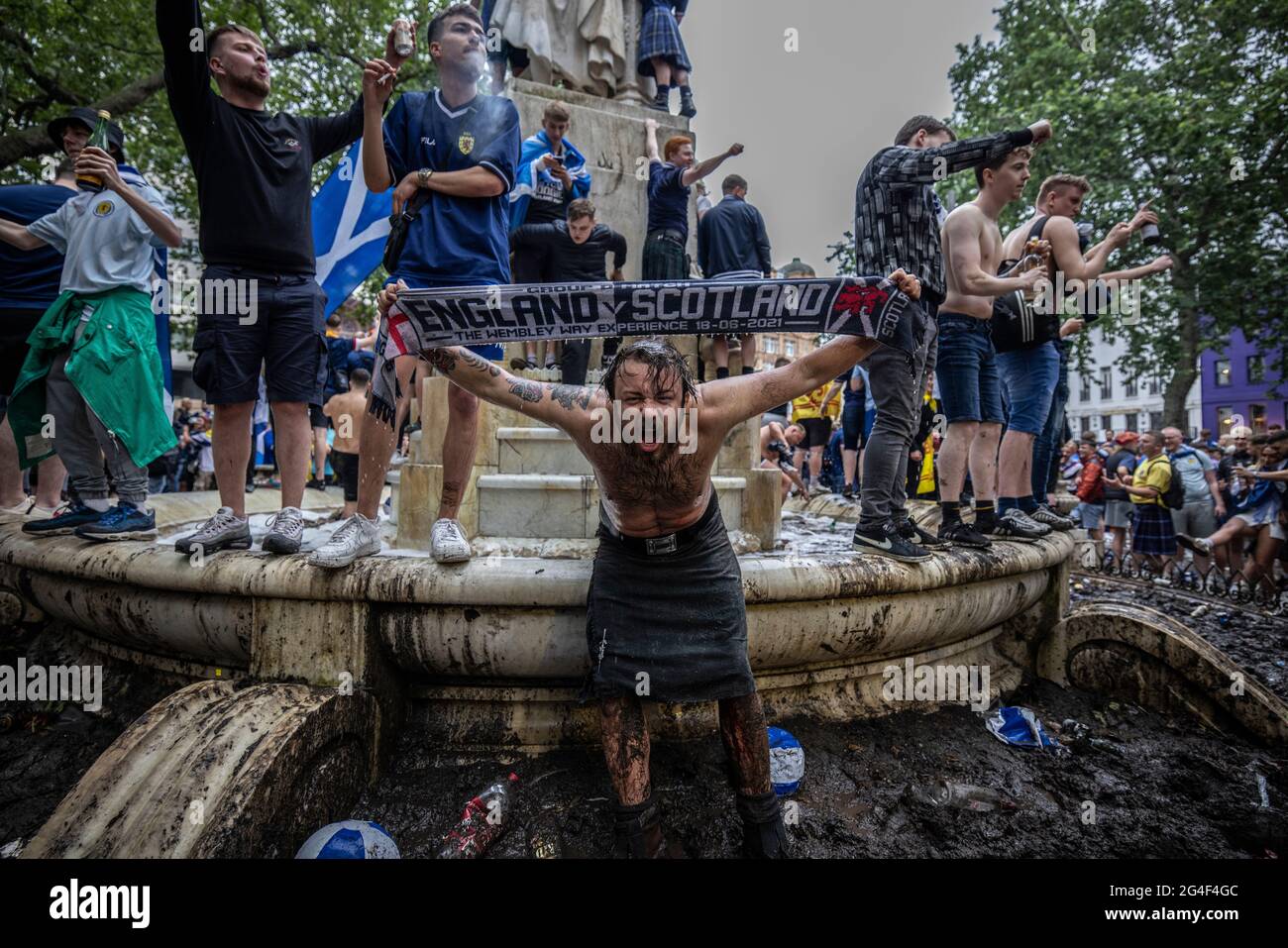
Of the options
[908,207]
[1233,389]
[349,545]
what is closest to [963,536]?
[908,207]

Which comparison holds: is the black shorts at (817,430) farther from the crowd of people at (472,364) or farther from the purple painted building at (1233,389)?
the purple painted building at (1233,389)

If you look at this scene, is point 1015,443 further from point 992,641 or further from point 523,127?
point 523,127

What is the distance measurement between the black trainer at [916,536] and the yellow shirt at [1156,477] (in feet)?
23.4

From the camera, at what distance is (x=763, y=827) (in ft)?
6.66

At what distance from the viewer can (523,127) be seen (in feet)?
17.3

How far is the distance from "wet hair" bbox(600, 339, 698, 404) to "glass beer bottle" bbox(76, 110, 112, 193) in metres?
2.62

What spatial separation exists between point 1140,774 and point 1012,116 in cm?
1802

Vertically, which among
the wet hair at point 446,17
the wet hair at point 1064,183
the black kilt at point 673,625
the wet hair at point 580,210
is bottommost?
the black kilt at point 673,625

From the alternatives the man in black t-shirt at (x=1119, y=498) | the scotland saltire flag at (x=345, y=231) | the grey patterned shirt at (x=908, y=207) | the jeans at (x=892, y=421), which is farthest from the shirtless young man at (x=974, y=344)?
the man in black t-shirt at (x=1119, y=498)

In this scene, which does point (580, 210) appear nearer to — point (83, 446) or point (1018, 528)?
point (83, 446)

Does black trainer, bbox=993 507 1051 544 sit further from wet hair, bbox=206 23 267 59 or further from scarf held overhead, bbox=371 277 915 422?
wet hair, bbox=206 23 267 59

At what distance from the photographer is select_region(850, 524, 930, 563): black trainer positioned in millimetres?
2838

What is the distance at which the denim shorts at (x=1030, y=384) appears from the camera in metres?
3.99

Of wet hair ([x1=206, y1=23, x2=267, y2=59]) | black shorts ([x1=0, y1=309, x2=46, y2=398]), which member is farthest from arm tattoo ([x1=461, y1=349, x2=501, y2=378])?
black shorts ([x1=0, y1=309, x2=46, y2=398])
